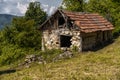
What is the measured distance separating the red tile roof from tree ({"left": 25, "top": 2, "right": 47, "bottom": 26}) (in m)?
32.0

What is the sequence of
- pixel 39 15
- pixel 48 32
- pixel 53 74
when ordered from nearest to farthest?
pixel 53 74, pixel 48 32, pixel 39 15

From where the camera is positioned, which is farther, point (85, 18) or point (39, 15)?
point (39, 15)

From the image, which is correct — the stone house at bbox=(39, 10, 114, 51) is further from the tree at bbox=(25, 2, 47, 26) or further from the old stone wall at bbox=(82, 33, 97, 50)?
the tree at bbox=(25, 2, 47, 26)

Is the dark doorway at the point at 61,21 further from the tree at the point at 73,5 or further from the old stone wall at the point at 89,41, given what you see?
the tree at the point at 73,5

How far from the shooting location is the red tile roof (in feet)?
123

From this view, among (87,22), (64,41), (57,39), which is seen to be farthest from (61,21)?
(87,22)

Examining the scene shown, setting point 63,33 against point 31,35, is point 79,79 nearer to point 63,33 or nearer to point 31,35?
point 63,33

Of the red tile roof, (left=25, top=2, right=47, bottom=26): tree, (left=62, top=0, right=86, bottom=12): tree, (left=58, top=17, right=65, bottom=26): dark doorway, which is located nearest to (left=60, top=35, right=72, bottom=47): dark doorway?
(left=58, top=17, right=65, bottom=26): dark doorway

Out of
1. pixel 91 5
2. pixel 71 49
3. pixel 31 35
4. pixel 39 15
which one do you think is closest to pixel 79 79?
pixel 71 49

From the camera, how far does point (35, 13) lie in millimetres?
78062

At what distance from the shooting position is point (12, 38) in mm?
54875

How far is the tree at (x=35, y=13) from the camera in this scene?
7654 centimetres

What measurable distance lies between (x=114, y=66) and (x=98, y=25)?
21602mm

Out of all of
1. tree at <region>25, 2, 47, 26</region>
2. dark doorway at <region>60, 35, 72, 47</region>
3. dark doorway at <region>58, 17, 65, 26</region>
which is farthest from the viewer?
tree at <region>25, 2, 47, 26</region>
